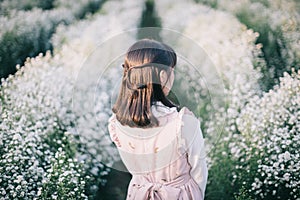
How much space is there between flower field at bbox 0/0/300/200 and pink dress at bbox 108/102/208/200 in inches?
14.8

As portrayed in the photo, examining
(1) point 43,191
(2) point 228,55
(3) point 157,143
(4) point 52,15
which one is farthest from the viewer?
(4) point 52,15

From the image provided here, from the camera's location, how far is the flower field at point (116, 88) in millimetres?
3199

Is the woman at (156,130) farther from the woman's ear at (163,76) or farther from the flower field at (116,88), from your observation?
the flower field at (116,88)

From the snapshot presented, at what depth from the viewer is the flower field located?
3.20 meters

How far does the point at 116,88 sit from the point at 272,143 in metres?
1.16

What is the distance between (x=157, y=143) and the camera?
234 centimetres

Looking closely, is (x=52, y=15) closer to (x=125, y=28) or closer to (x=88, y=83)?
(x=125, y=28)

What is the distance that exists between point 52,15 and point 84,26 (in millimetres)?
Result: 274

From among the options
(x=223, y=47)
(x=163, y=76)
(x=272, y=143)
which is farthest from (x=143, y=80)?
(x=223, y=47)

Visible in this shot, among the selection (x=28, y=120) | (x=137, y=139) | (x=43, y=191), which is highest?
(x=137, y=139)

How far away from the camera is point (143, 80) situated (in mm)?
2303

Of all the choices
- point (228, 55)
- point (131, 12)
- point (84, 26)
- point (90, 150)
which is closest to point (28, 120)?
point (90, 150)

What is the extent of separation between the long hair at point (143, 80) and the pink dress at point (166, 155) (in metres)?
0.04

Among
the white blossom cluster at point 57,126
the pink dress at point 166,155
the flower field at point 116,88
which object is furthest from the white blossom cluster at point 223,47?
the pink dress at point 166,155
